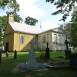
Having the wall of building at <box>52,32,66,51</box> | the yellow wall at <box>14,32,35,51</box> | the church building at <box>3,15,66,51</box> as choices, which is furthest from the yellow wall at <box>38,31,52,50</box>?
the yellow wall at <box>14,32,35,51</box>

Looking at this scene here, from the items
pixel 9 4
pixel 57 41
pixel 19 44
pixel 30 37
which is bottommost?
pixel 19 44

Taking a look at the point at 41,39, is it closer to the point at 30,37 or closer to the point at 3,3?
the point at 30,37

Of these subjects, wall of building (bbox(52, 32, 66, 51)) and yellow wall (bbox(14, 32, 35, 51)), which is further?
wall of building (bbox(52, 32, 66, 51))

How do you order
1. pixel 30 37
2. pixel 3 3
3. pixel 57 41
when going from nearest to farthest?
pixel 3 3 < pixel 57 41 < pixel 30 37

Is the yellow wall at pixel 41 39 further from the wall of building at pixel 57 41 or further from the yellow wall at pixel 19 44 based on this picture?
the yellow wall at pixel 19 44

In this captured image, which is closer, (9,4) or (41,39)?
(9,4)

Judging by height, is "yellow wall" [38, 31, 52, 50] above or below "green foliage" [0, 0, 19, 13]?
below

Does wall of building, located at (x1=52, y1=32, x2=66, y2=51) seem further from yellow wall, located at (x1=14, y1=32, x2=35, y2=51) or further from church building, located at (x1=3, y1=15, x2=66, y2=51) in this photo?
yellow wall, located at (x1=14, y1=32, x2=35, y2=51)

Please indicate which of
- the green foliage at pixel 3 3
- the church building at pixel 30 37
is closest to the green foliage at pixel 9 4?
the green foliage at pixel 3 3

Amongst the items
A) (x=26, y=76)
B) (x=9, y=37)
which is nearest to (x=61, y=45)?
(x=9, y=37)

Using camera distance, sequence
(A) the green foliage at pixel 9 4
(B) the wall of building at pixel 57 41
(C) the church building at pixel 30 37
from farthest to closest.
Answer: (B) the wall of building at pixel 57 41
(C) the church building at pixel 30 37
(A) the green foliage at pixel 9 4

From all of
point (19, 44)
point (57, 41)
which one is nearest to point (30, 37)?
point (19, 44)

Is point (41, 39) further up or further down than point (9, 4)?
further down

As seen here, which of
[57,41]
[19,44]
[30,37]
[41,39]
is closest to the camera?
[19,44]
